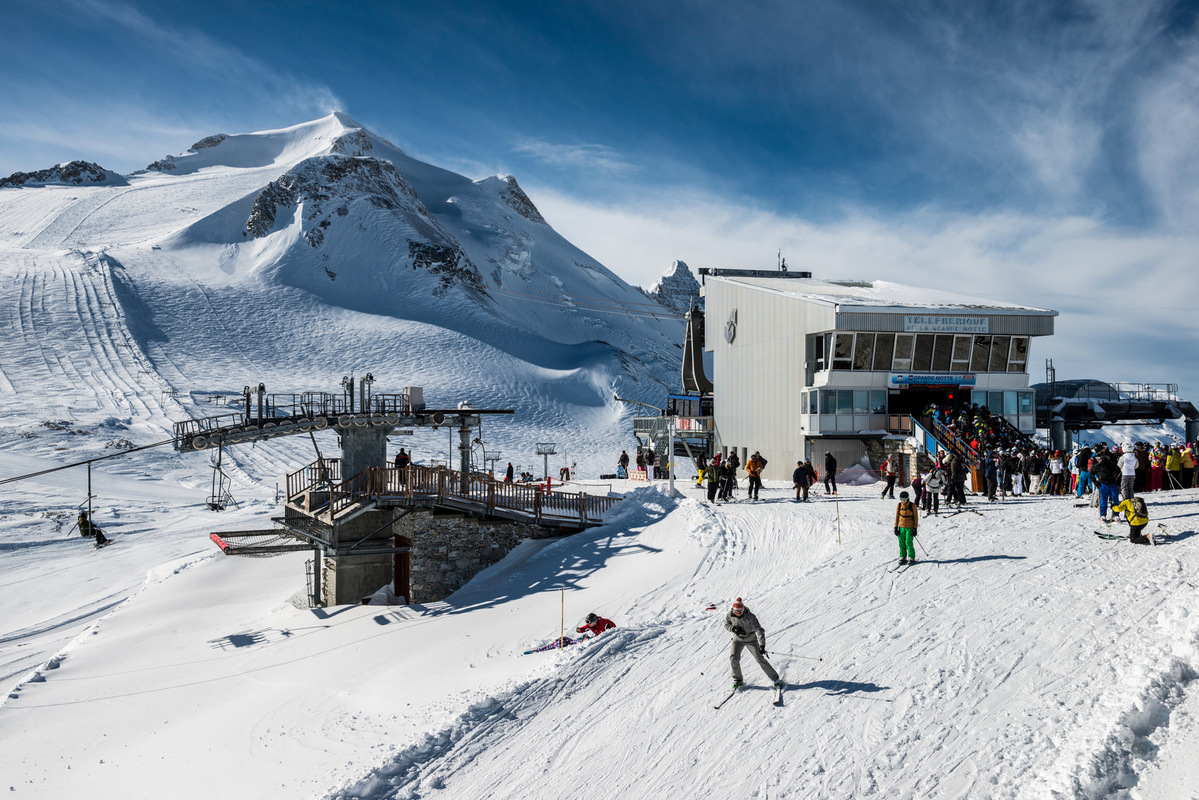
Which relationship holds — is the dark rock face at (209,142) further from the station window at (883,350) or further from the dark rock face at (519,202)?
the station window at (883,350)

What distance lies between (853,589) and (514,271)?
5410 inches

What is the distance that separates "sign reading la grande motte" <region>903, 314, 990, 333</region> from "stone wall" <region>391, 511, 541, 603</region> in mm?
17639

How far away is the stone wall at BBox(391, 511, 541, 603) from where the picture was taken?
20266 millimetres

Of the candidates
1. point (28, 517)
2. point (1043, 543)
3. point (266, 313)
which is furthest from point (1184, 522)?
point (266, 313)

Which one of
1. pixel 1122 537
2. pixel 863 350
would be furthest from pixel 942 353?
pixel 1122 537

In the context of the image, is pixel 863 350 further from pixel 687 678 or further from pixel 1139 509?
pixel 687 678

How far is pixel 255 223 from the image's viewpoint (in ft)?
400

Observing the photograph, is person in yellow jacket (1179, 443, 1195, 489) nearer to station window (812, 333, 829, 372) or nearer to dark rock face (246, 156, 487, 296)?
station window (812, 333, 829, 372)

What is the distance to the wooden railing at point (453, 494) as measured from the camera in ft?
66.5

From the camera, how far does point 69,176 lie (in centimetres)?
15550

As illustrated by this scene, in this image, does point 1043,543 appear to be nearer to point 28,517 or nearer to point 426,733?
point 426,733

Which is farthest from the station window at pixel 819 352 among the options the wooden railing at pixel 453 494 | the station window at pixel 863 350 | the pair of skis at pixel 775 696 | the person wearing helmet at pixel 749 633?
the person wearing helmet at pixel 749 633

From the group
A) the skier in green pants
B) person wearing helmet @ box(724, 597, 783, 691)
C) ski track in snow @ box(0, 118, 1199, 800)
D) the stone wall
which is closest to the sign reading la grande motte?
ski track in snow @ box(0, 118, 1199, 800)

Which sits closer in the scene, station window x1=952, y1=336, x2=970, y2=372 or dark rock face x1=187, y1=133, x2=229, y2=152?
station window x1=952, y1=336, x2=970, y2=372
